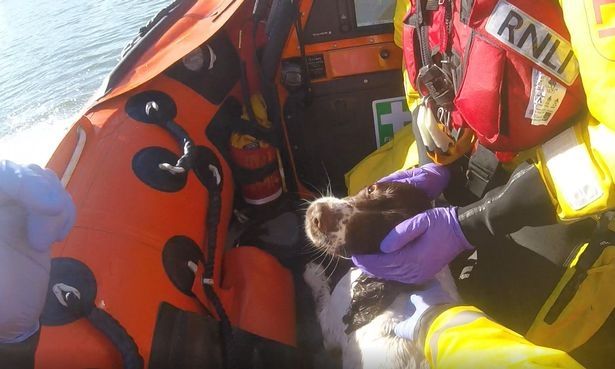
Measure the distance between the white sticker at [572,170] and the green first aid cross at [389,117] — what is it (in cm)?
103

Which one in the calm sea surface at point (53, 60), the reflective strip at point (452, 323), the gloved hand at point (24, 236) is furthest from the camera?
the calm sea surface at point (53, 60)

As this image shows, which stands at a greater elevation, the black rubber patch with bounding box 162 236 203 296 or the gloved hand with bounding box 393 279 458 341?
the black rubber patch with bounding box 162 236 203 296

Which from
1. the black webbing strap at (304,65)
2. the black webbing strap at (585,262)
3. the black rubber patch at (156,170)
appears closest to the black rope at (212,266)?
the black rubber patch at (156,170)

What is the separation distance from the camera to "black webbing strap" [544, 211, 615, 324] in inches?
49.1

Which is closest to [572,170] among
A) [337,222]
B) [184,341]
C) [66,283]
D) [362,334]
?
[337,222]

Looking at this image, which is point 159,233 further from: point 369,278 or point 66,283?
point 369,278

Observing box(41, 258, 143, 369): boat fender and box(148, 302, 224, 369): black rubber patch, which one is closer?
box(41, 258, 143, 369): boat fender

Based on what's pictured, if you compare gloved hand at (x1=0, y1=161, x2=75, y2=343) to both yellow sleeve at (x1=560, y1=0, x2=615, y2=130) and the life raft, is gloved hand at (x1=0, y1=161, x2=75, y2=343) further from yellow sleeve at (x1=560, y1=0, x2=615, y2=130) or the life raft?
yellow sleeve at (x1=560, y1=0, x2=615, y2=130)

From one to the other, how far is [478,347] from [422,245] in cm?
38

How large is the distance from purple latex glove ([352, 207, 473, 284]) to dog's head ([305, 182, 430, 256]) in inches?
2.4

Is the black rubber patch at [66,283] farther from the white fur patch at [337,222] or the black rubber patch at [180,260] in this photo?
the white fur patch at [337,222]

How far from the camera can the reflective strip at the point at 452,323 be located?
1.20 meters

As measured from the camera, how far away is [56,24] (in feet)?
20.3

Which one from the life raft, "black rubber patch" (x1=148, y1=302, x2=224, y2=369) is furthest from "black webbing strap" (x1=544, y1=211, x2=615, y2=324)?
"black rubber patch" (x1=148, y1=302, x2=224, y2=369)
